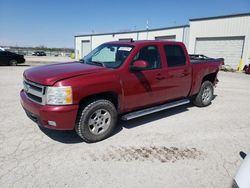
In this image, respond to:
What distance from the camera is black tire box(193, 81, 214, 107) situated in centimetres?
667

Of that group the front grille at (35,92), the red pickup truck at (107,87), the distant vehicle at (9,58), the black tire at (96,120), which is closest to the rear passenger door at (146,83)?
the red pickup truck at (107,87)

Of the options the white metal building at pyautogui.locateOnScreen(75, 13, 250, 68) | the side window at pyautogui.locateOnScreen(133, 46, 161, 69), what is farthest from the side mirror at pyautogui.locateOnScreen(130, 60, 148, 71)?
the white metal building at pyautogui.locateOnScreen(75, 13, 250, 68)

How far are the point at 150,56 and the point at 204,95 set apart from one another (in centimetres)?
284

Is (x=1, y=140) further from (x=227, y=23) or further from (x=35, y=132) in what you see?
(x=227, y=23)

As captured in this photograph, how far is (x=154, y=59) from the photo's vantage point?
5012mm

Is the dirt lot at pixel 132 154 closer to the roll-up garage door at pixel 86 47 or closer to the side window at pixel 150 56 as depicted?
the side window at pixel 150 56

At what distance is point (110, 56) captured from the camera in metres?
4.94

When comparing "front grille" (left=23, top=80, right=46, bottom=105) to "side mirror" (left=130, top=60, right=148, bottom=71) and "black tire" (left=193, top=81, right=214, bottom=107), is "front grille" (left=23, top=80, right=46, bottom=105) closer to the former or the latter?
"side mirror" (left=130, top=60, right=148, bottom=71)

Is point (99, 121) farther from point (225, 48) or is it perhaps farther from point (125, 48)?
point (225, 48)

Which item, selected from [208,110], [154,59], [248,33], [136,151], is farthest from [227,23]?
[136,151]

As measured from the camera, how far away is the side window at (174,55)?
17.3 ft

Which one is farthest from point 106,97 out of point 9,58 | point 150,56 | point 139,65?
point 9,58

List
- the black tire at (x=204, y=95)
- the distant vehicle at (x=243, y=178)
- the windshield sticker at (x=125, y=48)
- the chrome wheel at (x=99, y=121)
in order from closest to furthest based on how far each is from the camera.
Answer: the distant vehicle at (x=243, y=178)
the chrome wheel at (x=99, y=121)
the windshield sticker at (x=125, y=48)
the black tire at (x=204, y=95)

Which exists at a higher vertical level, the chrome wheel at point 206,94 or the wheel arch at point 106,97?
the wheel arch at point 106,97
